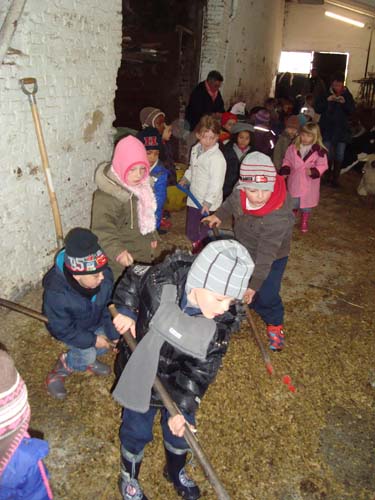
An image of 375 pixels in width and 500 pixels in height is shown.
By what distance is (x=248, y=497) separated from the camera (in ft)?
9.26

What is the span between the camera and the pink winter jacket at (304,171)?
21.1 ft

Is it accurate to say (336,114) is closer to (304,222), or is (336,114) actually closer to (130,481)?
(304,222)

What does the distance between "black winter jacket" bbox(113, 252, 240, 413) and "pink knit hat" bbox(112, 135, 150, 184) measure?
4.28ft

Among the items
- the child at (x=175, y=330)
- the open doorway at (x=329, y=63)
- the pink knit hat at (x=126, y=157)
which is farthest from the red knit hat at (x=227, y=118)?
the open doorway at (x=329, y=63)

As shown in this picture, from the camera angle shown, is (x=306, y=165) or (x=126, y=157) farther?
(x=306, y=165)

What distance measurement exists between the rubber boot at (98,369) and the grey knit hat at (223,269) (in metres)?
Result: 1.97

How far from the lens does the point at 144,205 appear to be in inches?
144

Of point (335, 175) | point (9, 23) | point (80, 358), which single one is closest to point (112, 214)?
point (80, 358)

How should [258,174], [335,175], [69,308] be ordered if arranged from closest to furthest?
[69,308], [258,174], [335,175]

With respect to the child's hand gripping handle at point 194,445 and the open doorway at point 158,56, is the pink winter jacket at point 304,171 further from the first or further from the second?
the child's hand gripping handle at point 194,445

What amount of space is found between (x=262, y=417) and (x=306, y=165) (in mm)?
4261

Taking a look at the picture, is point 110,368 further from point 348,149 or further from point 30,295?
point 348,149

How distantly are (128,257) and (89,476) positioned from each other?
162 cm

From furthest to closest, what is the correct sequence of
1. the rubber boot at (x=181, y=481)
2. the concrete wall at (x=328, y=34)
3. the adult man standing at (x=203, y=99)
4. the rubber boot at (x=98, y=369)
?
the concrete wall at (x=328, y=34), the adult man standing at (x=203, y=99), the rubber boot at (x=98, y=369), the rubber boot at (x=181, y=481)
